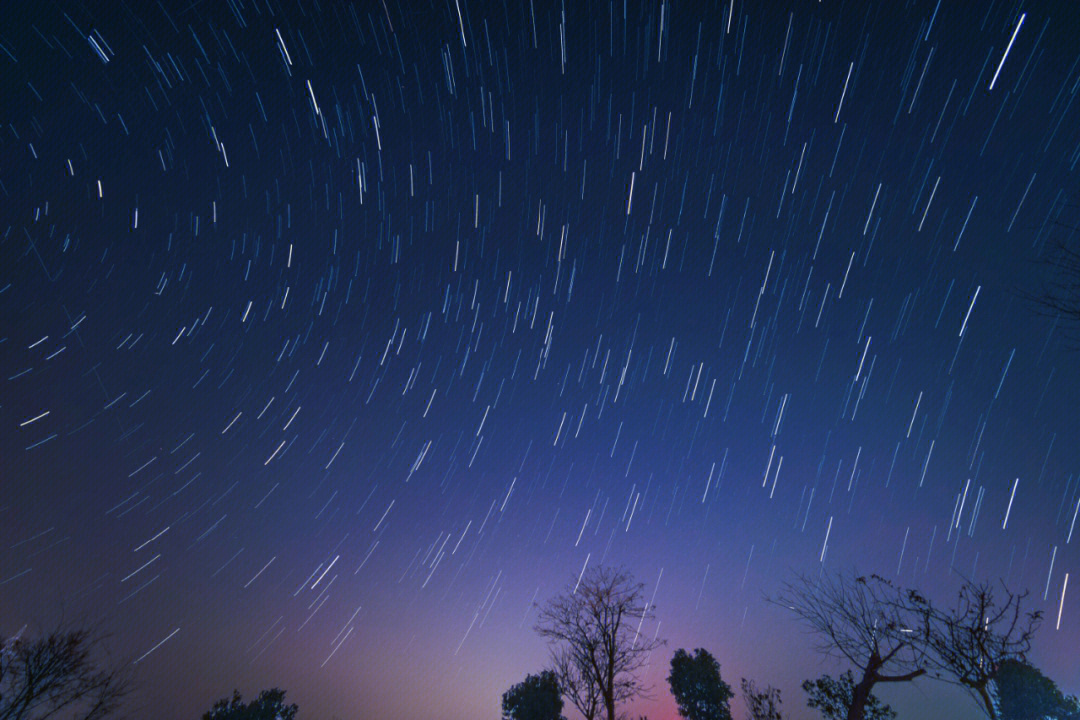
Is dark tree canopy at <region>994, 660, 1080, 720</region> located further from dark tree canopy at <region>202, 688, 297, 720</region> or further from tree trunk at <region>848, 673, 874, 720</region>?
dark tree canopy at <region>202, 688, 297, 720</region>

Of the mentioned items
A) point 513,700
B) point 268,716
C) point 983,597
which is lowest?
point 268,716

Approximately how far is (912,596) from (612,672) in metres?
15.2

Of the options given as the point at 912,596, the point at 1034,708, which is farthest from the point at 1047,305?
the point at 1034,708

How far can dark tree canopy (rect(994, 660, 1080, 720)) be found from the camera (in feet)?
87.5

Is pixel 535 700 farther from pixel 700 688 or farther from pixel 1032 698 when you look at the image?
pixel 1032 698

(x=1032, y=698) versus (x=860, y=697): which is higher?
(x=1032, y=698)

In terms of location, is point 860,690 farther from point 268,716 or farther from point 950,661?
point 268,716

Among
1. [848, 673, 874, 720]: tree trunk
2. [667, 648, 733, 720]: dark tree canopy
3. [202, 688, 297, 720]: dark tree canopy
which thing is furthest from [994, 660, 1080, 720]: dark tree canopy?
[202, 688, 297, 720]: dark tree canopy

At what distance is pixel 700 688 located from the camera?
37094mm

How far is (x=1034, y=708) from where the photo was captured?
27.0m

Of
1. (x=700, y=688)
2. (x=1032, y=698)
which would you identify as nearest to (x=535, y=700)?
(x=700, y=688)

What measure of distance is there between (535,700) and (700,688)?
1423 cm

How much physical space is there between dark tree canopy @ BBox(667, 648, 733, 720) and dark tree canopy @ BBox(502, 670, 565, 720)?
33.9 feet

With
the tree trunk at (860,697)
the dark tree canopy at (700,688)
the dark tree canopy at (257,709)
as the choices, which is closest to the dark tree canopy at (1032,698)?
the dark tree canopy at (700,688)
